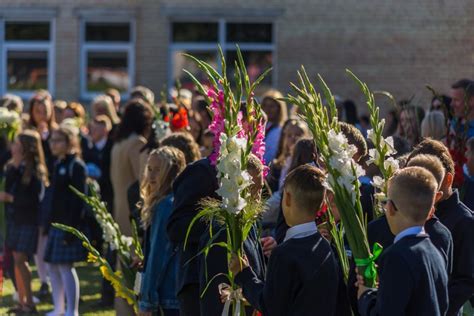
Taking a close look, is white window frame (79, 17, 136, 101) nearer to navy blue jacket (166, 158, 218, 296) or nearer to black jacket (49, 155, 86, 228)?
black jacket (49, 155, 86, 228)

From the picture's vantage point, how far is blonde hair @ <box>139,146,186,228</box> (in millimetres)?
7469

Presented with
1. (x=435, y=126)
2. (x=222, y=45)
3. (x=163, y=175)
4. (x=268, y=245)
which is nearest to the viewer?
(x=268, y=245)

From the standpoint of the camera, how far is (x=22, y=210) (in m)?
11.5

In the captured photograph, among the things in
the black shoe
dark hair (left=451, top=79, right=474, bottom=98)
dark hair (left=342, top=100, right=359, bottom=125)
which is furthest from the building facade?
dark hair (left=451, top=79, right=474, bottom=98)

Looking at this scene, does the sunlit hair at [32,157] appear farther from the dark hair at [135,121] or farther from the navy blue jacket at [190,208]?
the navy blue jacket at [190,208]

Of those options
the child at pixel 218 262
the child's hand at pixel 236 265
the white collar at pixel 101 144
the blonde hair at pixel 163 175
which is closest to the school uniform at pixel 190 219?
the child at pixel 218 262

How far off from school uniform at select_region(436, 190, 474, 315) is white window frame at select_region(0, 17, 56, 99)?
17.0m

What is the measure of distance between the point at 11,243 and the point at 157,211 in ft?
15.0

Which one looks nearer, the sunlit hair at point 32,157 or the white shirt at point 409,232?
the white shirt at point 409,232

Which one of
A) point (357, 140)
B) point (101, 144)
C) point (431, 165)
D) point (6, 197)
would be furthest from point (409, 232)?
point (101, 144)

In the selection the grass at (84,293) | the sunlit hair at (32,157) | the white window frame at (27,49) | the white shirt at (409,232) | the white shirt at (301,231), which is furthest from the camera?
the white window frame at (27,49)

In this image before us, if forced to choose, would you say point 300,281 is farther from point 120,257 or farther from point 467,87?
point 467,87

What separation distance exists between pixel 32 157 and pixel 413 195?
23.1ft

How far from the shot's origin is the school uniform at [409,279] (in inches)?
191
